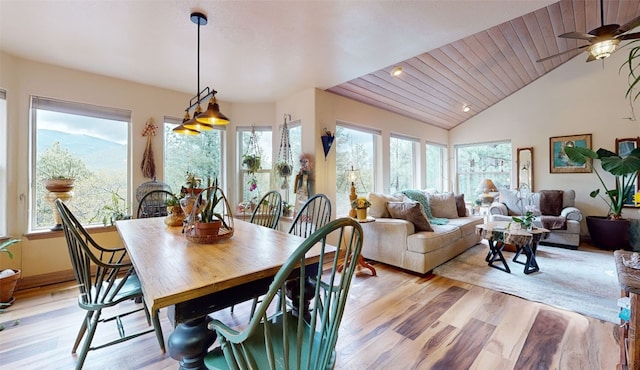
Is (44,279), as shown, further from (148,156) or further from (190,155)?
(190,155)

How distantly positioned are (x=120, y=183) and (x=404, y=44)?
3740mm

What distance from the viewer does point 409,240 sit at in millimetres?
3125

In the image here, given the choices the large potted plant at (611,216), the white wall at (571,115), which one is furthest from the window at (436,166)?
the large potted plant at (611,216)

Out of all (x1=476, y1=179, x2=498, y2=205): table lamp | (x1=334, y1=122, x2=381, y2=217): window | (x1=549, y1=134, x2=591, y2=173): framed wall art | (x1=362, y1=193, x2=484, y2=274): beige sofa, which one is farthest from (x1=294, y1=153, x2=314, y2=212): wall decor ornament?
(x1=549, y1=134, x2=591, y2=173): framed wall art

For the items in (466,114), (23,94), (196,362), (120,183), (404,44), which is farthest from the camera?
(466,114)

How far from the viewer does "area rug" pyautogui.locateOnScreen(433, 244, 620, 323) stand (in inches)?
93.8

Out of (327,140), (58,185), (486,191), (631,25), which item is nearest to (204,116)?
(327,140)

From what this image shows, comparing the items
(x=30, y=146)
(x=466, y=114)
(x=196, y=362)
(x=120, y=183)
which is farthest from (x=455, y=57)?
(x=30, y=146)

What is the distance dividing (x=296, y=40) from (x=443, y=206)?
3.54 meters

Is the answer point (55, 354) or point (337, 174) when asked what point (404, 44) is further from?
point (55, 354)

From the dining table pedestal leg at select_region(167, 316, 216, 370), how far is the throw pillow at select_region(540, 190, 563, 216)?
18.9 ft

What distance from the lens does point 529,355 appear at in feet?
5.65

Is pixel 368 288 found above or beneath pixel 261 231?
beneath

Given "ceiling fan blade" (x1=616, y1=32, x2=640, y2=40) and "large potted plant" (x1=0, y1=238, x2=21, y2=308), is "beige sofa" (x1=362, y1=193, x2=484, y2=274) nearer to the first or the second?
"ceiling fan blade" (x1=616, y1=32, x2=640, y2=40)
